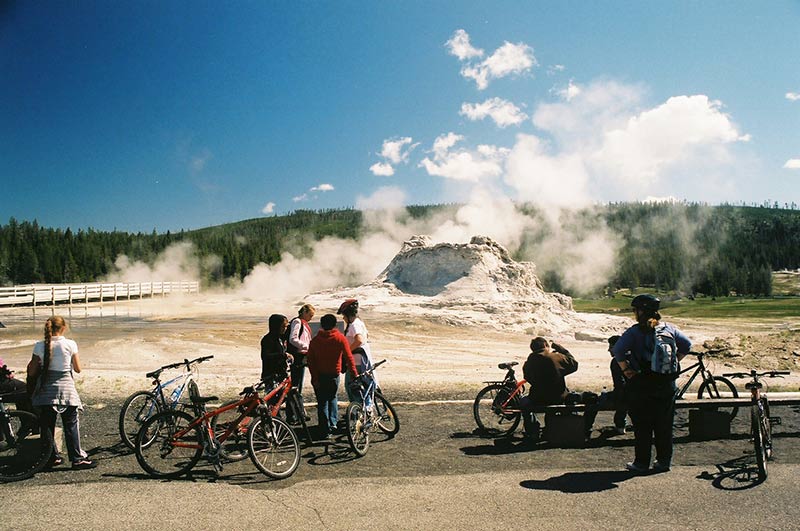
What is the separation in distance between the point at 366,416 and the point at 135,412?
3511 mm

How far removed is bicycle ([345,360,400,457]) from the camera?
6836 millimetres

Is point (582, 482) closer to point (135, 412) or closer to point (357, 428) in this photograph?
point (357, 428)

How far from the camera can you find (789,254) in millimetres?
134750

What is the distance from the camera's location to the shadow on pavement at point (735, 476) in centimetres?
575

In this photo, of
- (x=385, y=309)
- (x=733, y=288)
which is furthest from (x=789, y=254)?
(x=385, y=309)

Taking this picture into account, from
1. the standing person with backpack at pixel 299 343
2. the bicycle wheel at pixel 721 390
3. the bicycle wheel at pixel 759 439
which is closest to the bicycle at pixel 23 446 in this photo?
the standing person with backpack at pixel 299 343

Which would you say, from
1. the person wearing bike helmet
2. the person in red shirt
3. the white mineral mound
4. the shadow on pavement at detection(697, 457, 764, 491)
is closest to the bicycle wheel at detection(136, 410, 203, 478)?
the person in red shirt

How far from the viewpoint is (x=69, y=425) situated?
6316mm

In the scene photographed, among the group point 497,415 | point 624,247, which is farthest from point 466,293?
point 624,247

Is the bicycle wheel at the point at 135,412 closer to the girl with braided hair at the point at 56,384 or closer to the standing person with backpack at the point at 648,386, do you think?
the girl with braided hair at the point at 56,384

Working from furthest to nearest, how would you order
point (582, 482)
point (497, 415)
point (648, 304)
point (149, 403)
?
1. point (497, 415)
2. point (149, 403)
3. point (648, 304)
4. point (582, 482)

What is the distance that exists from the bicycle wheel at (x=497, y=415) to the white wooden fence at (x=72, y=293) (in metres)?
42.4

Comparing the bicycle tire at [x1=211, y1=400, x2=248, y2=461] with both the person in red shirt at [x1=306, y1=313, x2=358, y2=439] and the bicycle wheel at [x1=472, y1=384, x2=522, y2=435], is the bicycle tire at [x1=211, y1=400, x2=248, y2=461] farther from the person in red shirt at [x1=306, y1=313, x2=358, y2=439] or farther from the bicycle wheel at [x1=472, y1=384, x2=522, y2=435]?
the bicycle wheel at [x1=472, y1=384, x2=522, y2=435]

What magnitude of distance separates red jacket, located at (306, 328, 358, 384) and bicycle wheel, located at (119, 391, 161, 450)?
2.30 meters
